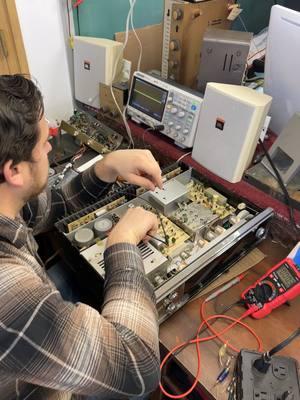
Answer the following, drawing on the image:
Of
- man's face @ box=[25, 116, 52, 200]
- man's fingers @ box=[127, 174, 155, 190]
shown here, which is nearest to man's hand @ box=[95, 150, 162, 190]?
man's fingers @ box=[127, 174, 155, 190]

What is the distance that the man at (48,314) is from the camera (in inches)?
21.4

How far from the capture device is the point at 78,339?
574 mm

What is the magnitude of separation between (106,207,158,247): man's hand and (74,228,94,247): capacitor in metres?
0.10

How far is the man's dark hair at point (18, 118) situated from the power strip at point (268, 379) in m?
0.66

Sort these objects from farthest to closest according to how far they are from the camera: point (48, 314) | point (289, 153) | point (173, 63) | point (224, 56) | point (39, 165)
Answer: point (173, 63) → point (224, 56) → point (289, 153) → point (39, 165) → point (48, 314)

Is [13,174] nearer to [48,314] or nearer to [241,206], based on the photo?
[48,314]

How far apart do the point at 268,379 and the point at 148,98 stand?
108cm

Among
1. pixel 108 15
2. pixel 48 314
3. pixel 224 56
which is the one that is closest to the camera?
pixel 48 314

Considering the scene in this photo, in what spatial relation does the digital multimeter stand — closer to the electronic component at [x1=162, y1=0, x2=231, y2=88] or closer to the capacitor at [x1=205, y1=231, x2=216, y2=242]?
the capacitor at [x1=205, y1=231, x2=216, y2=242]

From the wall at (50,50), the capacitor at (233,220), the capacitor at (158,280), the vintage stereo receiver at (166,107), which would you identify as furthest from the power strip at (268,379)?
the wall at (50,50)

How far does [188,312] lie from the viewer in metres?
0.90

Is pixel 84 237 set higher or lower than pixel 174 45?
lower

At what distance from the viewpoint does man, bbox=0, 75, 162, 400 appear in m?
0.54

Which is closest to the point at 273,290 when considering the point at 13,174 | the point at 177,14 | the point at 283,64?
the point at 13,174
